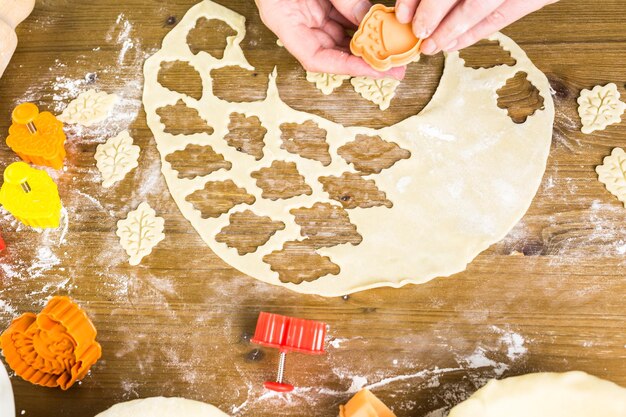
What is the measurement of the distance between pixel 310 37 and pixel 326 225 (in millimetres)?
393

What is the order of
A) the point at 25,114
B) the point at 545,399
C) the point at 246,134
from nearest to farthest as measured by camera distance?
the point at 545,399 < the point at 25,114 < the point at 246,134

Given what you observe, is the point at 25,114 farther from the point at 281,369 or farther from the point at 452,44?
the point at 452,44

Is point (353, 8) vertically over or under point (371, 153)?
over

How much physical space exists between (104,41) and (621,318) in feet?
4.01

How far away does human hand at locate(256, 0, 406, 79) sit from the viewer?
1257 millimetres

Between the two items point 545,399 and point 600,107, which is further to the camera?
point 600,107

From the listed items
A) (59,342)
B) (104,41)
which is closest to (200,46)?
(104,41)

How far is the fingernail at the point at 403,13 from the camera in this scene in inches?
42.9

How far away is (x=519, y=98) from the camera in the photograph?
128cm

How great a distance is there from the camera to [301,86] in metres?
1.33

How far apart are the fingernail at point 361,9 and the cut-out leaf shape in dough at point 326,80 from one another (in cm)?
15

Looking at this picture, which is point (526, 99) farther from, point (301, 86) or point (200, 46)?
point (200, 46)

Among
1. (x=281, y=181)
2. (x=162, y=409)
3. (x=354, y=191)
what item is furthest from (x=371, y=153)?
(x=162, y=409)

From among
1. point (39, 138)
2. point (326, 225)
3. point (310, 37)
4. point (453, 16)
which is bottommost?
point (326, 225)
